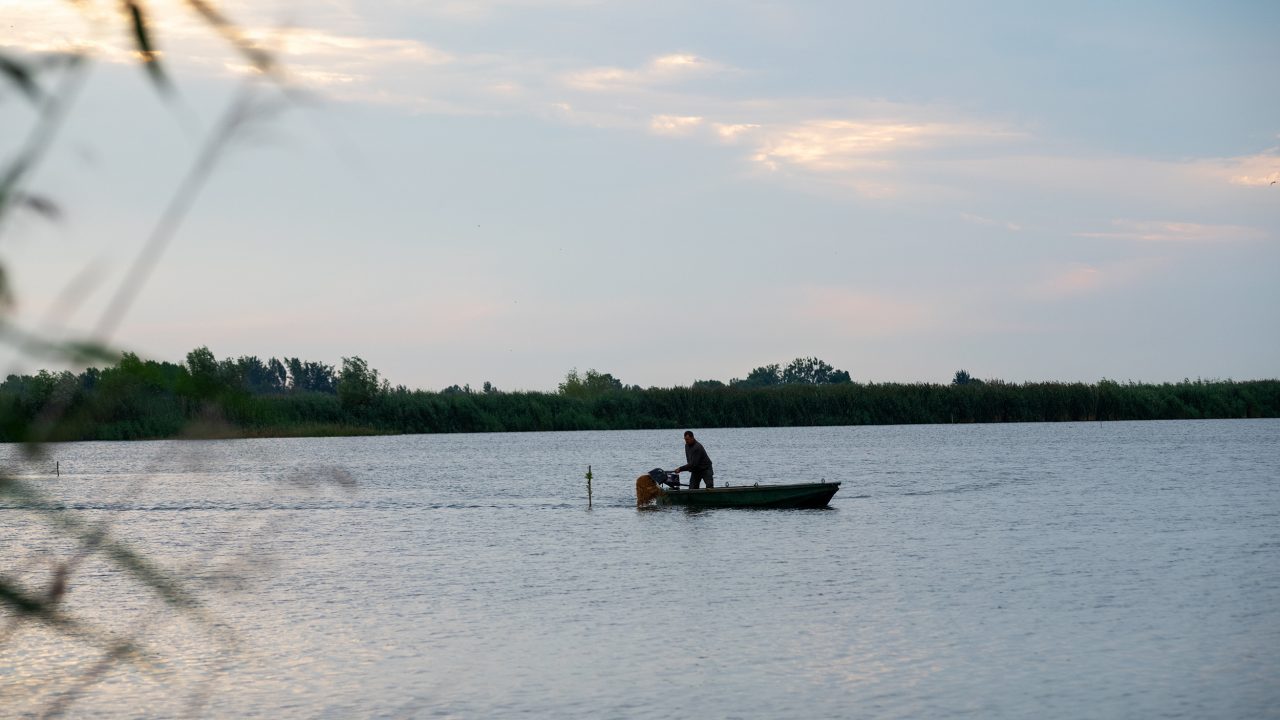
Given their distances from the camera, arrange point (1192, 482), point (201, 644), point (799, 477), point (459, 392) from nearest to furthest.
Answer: point (201, 644)
point (1192, 482)
point (799, 477)
point (459, 392)

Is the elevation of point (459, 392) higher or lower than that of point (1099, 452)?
higher

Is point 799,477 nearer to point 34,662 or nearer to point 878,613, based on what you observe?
point 878,613

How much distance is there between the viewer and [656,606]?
17859mm

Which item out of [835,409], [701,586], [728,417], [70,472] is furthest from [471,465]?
[701,586]

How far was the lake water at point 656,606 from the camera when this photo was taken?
1153cm

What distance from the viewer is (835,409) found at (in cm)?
7900

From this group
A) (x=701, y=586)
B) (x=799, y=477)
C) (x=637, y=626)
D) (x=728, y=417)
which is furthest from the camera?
(x=728, y=417)

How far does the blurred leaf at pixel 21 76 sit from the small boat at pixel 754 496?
93.4 ft

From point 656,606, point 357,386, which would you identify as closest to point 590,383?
point 357,386

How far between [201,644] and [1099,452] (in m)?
53.8

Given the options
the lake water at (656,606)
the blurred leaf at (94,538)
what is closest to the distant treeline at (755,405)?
the lake water at (656,606)

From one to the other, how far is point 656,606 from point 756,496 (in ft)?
42.3

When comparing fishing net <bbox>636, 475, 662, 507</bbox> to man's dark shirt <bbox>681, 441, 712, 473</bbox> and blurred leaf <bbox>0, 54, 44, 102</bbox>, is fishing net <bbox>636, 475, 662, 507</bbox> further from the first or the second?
blurred leaf <bbox>0, 54, 44, 102</bbox>

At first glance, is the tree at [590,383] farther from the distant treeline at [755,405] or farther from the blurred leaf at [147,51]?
the blurred leaf at [147,51]
